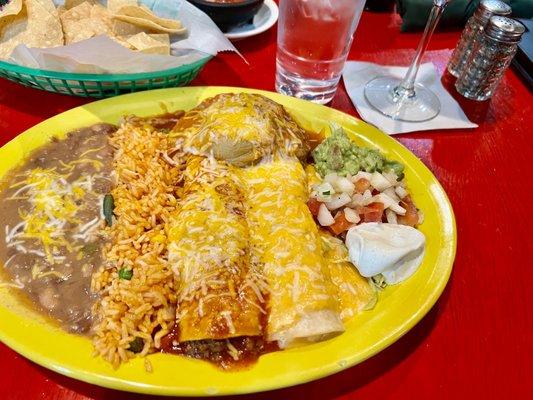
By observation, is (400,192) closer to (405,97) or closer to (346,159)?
(346,159)

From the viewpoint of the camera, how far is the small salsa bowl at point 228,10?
2609 millimetres

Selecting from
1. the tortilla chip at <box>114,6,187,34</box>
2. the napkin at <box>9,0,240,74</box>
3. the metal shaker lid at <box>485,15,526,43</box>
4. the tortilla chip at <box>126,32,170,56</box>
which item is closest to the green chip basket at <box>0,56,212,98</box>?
the napkin at <box>9,0,240,74</box>

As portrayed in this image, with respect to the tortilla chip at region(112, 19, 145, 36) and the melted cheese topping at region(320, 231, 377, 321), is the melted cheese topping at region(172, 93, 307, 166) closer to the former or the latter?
the melted cheese topping at region(320, 231, 377, 321)

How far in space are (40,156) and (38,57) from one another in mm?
519

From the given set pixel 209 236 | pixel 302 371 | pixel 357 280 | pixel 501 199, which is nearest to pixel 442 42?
pixel 501 199

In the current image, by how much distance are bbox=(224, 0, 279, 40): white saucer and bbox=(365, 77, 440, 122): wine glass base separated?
0.76m

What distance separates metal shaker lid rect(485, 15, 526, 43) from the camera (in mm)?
2426

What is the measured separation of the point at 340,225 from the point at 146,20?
144 cm

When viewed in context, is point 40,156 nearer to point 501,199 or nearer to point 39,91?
point 39,91

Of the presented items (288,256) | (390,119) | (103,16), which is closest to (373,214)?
(288,256)

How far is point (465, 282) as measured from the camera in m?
1.82

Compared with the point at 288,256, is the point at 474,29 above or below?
above

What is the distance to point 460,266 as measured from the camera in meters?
1.87

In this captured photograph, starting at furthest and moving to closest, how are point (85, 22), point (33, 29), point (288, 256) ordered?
point (85, 22), point (33, 29), point (288, 256)
